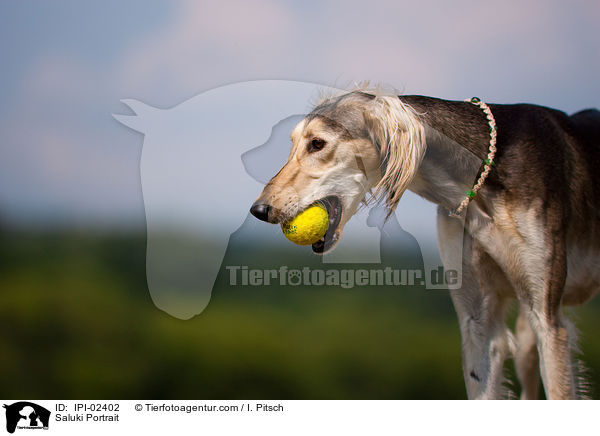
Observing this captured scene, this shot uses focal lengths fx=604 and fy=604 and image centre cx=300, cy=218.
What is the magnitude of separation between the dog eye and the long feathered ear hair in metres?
0.26

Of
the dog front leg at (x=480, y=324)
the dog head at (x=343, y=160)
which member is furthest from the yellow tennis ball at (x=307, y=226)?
the dog front leg at (x=480, y=324)

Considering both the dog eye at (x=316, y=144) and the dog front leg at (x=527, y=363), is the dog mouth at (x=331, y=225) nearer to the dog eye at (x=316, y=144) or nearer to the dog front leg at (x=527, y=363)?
the dog eye at (x=316, y=144)

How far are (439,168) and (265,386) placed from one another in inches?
101

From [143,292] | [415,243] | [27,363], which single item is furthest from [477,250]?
[27,363]

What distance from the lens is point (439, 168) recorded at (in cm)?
317

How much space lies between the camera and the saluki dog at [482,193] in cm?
299

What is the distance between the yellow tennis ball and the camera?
293 cm

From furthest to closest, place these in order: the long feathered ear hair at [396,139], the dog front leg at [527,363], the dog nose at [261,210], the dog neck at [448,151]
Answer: the dog front leg at [527,363] < the dog neck at [448,151] < the long feathered ear hair at [396,139] < the dog nose at [261,210]

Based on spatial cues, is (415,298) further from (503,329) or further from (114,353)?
(114,353)

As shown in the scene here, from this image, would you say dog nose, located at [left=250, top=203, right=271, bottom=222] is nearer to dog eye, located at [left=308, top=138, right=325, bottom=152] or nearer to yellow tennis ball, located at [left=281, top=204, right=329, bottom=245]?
yellow tennis ball, located at [left=281, top=204, right=329, bottom=245]

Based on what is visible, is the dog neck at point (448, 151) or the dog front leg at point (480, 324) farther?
the dog front leg at point (480, 324)

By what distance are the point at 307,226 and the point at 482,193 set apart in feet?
Answer: 3.16
